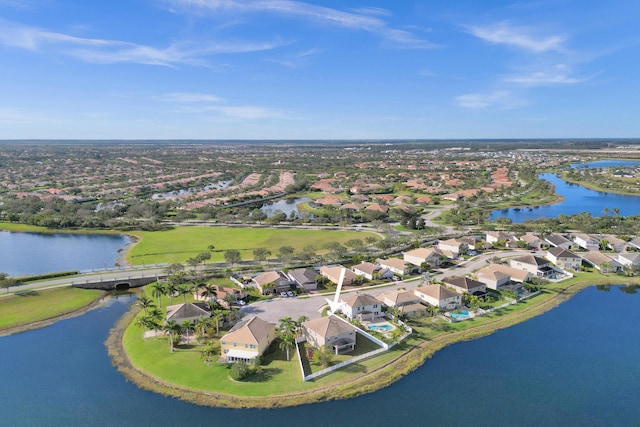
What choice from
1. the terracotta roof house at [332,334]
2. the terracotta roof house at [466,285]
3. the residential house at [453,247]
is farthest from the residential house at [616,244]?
the terracotta roof house at [332,334]

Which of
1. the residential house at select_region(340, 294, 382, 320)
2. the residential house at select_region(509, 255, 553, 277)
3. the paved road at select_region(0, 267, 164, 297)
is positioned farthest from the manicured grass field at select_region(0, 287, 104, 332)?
the residential house at select_region(509, 255, 553, 277)

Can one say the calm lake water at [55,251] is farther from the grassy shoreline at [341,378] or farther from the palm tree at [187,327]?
the palm tree at [187,327]

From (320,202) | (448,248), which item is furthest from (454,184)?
(448,248)

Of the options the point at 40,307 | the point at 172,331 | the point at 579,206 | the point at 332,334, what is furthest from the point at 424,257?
the point at 579,206

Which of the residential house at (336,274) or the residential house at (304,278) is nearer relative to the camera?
the residential house at (304,278)

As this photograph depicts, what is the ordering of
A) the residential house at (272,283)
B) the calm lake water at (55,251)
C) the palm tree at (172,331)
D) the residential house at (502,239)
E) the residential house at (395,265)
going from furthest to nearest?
the residential house at (502,239) → the calm lake water at (55,251) → the residential house at (395,265) → the residential house at (272,283) → the palm tree at (172,331)

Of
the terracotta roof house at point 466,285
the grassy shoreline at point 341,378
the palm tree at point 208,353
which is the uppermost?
the terracotta roof house at point 466,285
